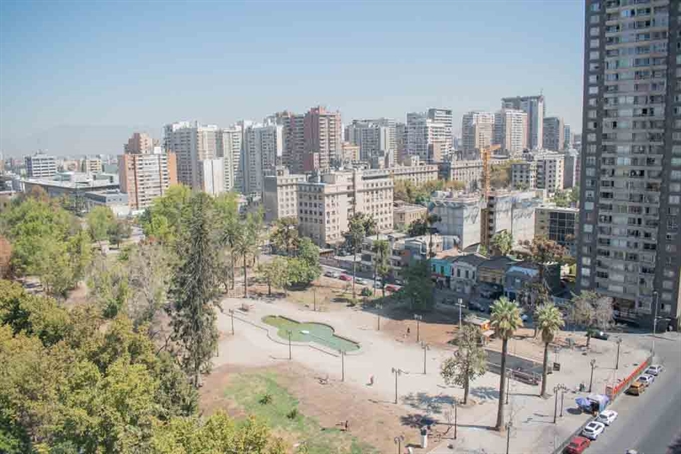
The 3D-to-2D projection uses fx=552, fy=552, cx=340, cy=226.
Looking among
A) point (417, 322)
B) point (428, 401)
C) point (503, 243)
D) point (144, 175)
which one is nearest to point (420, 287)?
point (417, 322)

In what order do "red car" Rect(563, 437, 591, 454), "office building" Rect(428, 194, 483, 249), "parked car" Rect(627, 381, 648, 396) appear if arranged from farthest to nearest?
"office building" Rect(428, 194, 483, 249) → "parked car" Rect(627, 381, 648, 396) → "red car" Rect(563, 437, 591, 454)

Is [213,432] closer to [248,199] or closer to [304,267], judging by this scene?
[304,267]

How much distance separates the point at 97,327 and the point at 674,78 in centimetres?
6690

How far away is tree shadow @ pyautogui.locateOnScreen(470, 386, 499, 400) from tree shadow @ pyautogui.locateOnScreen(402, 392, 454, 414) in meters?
2.51

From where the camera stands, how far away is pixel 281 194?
5463 inches

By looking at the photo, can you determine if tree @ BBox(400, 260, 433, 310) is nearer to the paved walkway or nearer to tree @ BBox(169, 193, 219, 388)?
the paved walkway

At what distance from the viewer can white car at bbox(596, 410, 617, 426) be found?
4388cm

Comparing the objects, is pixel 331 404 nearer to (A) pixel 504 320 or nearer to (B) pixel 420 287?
(A) pixel 504 320

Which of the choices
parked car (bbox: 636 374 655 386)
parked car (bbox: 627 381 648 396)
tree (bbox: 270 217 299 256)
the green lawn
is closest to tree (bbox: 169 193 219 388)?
the green lawn

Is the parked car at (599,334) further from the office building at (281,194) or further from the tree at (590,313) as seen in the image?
the office building at (281,194)

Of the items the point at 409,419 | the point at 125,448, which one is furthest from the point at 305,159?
the point at 125,448

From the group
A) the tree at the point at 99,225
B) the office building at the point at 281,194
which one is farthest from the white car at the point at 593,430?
the office building at the point at 281,194

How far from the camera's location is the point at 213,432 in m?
27.2

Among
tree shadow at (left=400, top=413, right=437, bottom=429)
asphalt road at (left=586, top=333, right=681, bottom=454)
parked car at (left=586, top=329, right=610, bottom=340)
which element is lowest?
asphalt road at (left=586, top=333, right=681, bottom=454)
